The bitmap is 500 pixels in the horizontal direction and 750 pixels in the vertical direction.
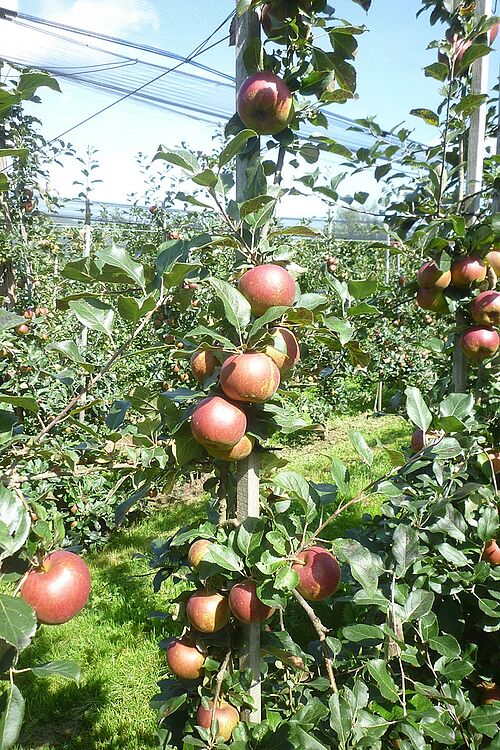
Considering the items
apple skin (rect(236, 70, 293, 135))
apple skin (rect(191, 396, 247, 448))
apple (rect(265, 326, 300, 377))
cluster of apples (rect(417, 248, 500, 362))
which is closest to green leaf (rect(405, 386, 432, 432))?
apple (rect(265, 326, 300, 377))

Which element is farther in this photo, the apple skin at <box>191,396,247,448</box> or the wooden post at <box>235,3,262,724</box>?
the wooden post at <box>235,3,262,724</box>

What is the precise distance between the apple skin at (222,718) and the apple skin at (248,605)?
0.19 meters

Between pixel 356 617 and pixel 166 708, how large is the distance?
0.61 meters

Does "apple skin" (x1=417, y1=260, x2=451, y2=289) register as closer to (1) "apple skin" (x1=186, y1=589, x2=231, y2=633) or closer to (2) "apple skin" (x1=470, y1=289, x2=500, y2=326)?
(2) "apple skin" (x1=470, y1=289, x2=500, y2=326)

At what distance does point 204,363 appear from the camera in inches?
39.8

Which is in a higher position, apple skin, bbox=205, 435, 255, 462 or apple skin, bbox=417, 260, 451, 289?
apple skin, bbox=417, 260, 451, 289

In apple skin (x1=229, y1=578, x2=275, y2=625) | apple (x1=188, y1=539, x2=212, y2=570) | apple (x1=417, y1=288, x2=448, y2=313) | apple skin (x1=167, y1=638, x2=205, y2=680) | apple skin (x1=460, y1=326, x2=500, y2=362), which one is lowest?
apple skin (x1=167, y1=638, x2=205, y2=680)

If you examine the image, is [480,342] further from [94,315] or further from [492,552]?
[94,315]

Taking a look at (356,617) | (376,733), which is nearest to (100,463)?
(376,733)

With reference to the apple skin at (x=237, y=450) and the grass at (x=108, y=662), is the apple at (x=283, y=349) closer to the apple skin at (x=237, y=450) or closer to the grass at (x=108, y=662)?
the apple skin at (x=237, y=450)

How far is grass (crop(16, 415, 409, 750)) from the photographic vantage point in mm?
1907

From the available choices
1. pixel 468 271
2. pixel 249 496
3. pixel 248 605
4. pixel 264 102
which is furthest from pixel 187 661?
pixel 468 271

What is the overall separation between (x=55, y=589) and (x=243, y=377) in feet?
1.31

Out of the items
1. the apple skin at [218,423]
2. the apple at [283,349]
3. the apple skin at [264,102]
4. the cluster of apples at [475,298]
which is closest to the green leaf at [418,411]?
Answer: the apple at [283,349]
